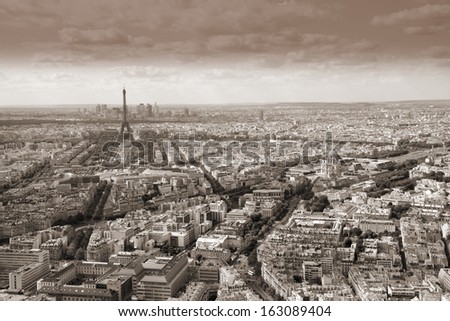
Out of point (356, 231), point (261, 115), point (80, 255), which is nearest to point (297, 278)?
point (356, 231)

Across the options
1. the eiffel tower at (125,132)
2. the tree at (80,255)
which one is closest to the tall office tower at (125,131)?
the eiffel tower at (125,132)

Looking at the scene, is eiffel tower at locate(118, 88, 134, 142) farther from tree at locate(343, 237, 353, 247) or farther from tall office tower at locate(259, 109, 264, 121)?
tree at locate(343, 237, 353, 247)

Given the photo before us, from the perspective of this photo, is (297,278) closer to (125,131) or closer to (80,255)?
(80,255)

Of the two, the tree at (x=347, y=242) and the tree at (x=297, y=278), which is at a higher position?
the tree at (x=347, y=242)

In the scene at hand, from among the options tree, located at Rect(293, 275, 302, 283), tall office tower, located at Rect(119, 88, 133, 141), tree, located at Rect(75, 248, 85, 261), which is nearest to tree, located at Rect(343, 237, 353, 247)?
tree, located at Rect(293, 275, 302, 283)

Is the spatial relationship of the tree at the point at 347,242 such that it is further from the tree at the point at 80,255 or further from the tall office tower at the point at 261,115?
the tree at the point at 80,255

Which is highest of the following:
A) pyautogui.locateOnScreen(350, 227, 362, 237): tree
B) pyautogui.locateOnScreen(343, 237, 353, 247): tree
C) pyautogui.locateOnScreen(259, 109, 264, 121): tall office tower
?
pyautogui.locateOnScreen(259, 109, 264, 121): tall office tower

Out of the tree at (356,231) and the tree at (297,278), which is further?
the tree at (356,231)

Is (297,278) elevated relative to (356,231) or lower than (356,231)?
lower

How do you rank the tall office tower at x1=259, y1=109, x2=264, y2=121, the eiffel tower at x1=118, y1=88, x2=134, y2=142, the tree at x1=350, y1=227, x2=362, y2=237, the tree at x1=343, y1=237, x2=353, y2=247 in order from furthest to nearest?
the eiffel tower at x1=118, y1=88, x2=134, y2=142 < the tall office tower at x1=259, y1=109, x2=264, y2=121 < the tree at x1=350, y1=227, x2=362, y2=237 < the tree at x1=343, y1=237, x2=353, y2=247
